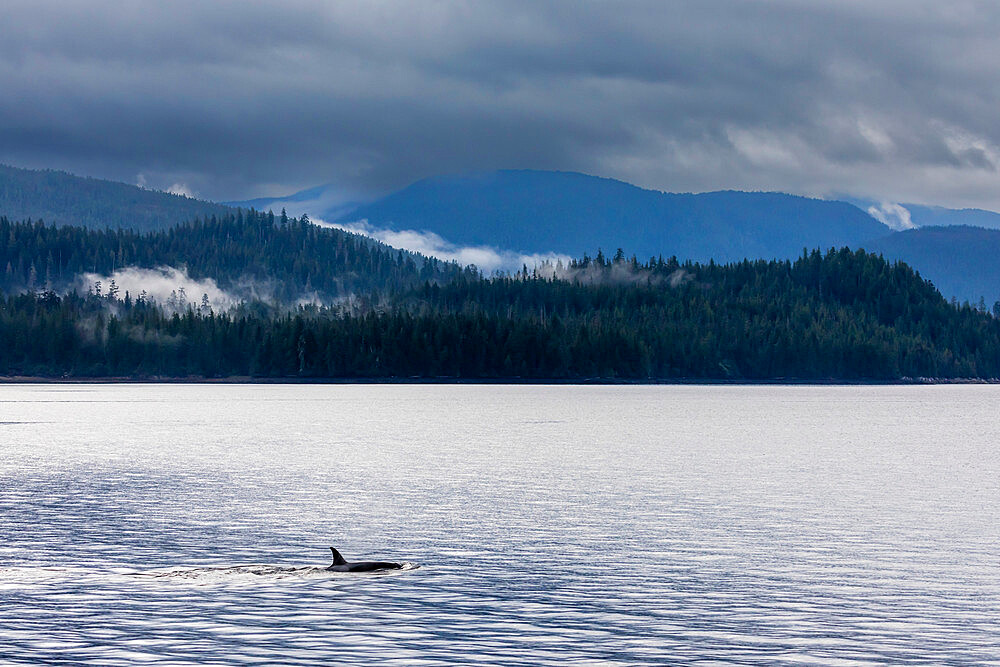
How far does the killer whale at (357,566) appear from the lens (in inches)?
1433

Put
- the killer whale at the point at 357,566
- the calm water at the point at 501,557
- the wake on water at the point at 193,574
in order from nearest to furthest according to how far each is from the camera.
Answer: the calm water at the point at 501,557
the wake on water at the point at 193,574
the killer whale at the point at 357,566

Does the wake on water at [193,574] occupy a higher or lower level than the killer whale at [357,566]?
lower

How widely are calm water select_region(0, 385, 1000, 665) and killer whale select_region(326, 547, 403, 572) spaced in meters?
0.57

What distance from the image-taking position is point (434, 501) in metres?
57.6

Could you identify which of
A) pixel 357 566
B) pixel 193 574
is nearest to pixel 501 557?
pixel 357 566

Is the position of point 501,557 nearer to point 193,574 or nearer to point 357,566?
point 357,566

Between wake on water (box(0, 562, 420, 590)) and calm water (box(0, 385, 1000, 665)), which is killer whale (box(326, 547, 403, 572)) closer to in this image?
wake on water (box(0, 562, 420, 590))

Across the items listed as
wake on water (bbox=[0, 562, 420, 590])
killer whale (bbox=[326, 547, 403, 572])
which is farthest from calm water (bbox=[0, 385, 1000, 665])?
killer whale (bbox=[326, 547, 403, 572])

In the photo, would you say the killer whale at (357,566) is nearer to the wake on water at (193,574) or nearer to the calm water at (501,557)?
the wake on water at (193,574)

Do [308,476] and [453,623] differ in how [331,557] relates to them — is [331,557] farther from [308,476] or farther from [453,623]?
[308,476]

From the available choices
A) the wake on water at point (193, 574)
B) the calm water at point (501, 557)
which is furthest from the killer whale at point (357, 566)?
the calm water at point (501, 557)

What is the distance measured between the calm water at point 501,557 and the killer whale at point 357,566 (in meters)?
0.57

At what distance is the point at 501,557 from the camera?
40250mm

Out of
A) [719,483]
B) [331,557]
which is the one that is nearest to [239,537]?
[331,557]
